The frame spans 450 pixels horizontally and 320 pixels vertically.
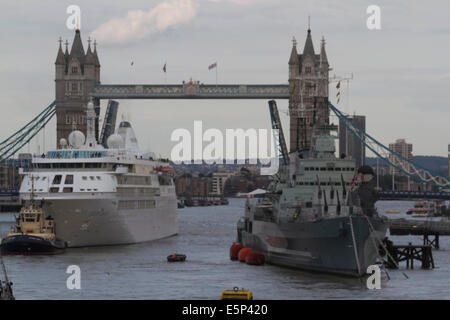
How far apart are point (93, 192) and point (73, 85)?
53.8m

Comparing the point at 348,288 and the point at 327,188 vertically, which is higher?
the point at 327,188

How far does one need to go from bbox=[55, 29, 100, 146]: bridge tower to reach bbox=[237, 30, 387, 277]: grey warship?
56.7 metres

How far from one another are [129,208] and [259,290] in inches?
1016

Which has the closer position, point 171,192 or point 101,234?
point 101,234

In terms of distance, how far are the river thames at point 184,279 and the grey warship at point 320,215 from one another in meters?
1.04

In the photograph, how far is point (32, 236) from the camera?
6228cm

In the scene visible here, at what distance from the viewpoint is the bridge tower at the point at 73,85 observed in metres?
118

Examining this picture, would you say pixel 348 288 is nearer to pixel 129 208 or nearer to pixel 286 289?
pixel 286 289

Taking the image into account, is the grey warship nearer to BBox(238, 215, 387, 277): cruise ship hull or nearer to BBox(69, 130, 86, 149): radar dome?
BBox(238, 215, 387, 277): cruise ship hull

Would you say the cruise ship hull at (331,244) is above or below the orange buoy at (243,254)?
above

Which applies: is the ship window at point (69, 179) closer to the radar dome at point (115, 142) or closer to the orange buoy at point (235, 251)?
the radar dome at point (115, 142)

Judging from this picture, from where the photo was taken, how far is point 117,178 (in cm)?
7031

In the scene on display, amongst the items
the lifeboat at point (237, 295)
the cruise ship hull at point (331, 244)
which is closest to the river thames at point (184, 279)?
the cruise ship hull at point (331, 244)

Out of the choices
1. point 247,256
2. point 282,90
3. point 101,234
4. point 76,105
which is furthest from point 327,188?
point 76,105
